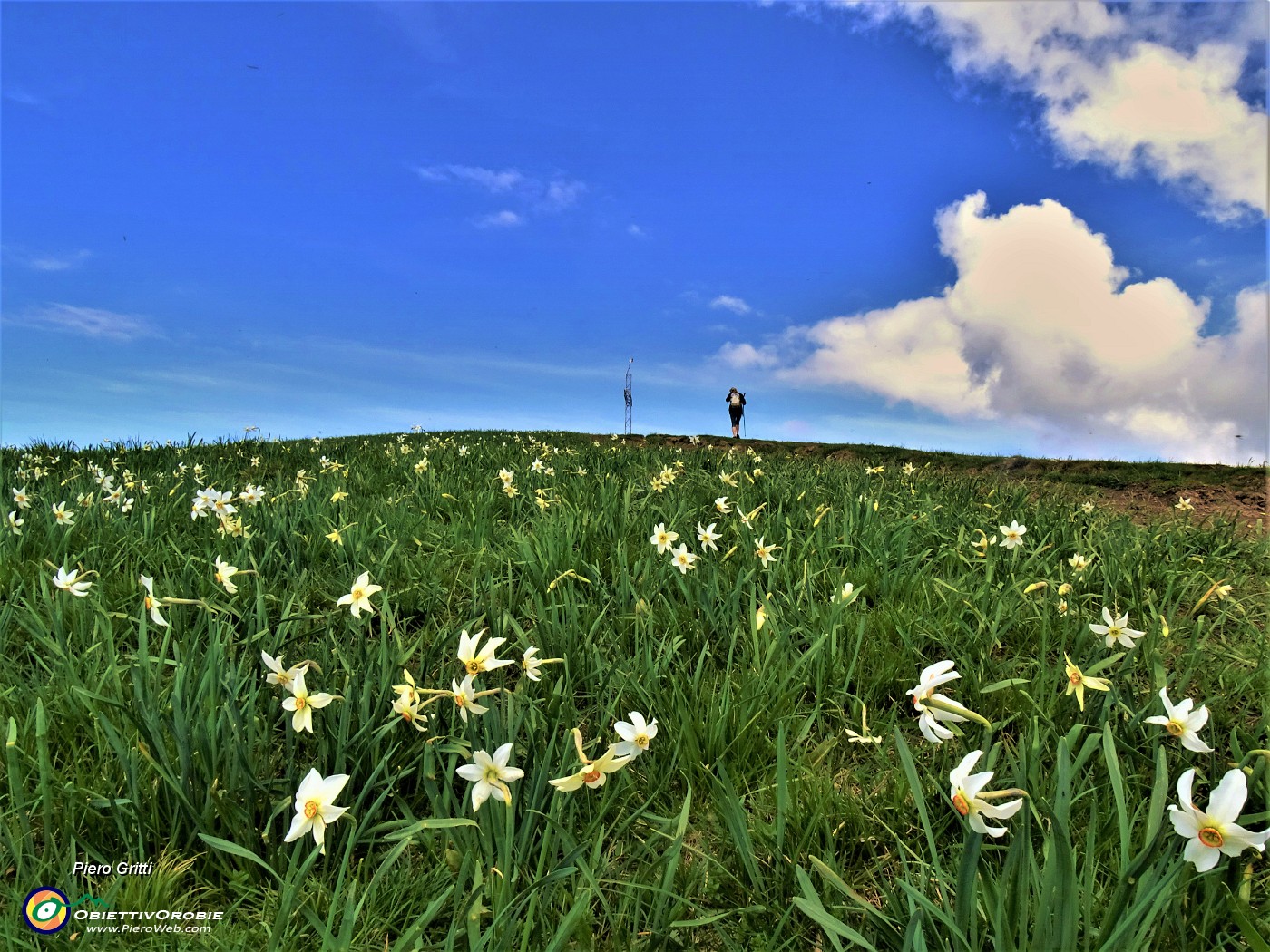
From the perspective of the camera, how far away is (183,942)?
154 centimetres

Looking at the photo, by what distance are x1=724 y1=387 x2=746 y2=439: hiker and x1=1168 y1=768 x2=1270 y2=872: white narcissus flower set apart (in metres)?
23.7

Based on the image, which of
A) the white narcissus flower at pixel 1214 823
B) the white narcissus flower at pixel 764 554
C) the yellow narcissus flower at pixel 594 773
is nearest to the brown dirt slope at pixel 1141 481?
the white narcissus flower at pixel 764 554

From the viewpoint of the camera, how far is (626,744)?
5.03 ft

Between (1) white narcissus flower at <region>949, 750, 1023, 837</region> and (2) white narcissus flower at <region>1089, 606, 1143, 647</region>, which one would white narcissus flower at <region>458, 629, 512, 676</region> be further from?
(2) white narcissus flower at <region>1089, 606, 1143, 647</region>

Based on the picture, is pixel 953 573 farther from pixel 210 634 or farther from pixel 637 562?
pixel 210 634

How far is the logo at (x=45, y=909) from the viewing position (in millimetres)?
1550

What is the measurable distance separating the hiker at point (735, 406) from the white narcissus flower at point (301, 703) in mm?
23422

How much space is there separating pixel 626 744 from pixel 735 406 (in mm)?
23888

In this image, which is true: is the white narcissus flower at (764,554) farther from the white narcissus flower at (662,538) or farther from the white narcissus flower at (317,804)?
the white narcissus flower at (317,804)

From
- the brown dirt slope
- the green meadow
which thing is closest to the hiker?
the brown dirt slope

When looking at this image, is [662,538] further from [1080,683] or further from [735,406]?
[735,406]

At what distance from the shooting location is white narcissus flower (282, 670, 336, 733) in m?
1.86

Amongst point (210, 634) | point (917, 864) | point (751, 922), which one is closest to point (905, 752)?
point (917, 864)

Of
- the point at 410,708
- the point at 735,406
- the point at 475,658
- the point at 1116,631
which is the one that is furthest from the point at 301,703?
the point at 735,406
